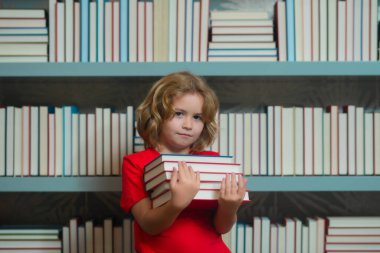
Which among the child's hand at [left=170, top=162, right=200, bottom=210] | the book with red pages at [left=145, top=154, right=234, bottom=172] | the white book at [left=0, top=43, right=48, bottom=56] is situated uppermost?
the white book at [left=0, top=43, right=48, bottom=56]

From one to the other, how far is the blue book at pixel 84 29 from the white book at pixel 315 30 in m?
0.74

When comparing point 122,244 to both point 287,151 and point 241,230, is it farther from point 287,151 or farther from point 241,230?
point 287,151

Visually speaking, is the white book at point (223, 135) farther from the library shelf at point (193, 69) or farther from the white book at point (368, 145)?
the white book at point (368, 145)

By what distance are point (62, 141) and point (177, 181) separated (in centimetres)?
65

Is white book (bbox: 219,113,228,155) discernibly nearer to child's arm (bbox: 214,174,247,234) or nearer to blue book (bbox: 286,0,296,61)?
blue book (bbox: 286,0,296,61)

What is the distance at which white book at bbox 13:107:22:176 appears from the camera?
138 cm

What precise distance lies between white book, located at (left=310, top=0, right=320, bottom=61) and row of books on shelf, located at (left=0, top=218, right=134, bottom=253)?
830mm

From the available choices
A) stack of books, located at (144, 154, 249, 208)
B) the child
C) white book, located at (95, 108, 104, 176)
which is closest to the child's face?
the child

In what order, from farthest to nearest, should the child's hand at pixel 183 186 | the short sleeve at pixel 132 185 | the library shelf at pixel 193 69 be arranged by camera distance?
1. the library shelf at pixel 193 69
2. the short sleeve at pixel 132 185
3. the child's hand at pixel 183 186

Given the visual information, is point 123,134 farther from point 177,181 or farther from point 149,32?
point 177,181

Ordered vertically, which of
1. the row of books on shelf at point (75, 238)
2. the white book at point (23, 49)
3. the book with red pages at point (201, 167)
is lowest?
the row of books on shelf at point (75, 238)

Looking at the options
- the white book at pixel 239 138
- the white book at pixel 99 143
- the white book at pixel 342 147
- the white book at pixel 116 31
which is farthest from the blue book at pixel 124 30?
the white book at pixel 342 147

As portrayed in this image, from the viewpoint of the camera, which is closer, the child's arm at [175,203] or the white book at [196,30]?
the child's arm at [175,203]

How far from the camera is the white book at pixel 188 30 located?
4.55ft
